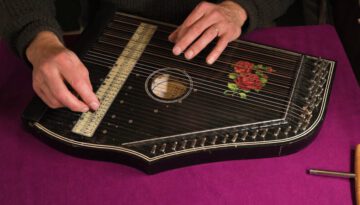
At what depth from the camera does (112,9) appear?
122 centimetres

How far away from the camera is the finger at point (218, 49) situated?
1.01 m

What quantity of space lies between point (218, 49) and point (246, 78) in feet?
0.34

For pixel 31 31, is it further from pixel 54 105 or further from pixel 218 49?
pixel 218 49

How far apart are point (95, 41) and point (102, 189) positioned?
1.36 ft

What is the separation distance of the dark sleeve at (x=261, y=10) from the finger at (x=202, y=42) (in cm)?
16

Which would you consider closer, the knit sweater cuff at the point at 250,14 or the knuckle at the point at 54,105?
the knuckle at the point at 54,105

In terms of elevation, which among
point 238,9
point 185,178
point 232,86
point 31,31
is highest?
point 31,31

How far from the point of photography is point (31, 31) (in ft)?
3.42

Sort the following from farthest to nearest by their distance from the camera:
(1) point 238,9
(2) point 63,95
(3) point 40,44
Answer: (1) point 238,9 → (3) point 40,44 → (2) point 63,95

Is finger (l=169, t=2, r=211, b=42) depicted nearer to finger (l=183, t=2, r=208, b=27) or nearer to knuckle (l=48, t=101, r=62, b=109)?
Result: finger (l=183, t=2, r=208, b=27)

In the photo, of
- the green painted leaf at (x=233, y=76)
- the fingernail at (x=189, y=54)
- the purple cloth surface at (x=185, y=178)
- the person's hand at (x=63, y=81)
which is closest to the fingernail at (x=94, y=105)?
the person's hand at (x=63, y=81)

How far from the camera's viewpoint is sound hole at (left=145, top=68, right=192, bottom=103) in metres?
1.02

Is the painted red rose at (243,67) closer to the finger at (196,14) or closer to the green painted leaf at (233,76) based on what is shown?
the green painted leaf at (233,76)

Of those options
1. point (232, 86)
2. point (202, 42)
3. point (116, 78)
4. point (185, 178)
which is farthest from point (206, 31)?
point (185, 178)
